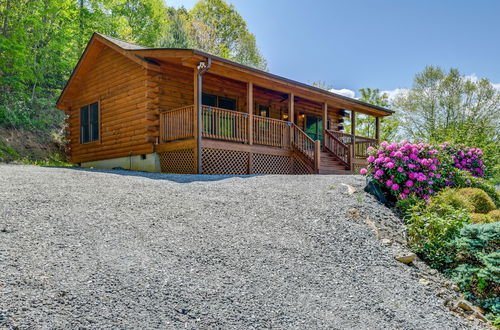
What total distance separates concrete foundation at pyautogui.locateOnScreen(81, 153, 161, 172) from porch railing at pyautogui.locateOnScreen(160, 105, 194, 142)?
743 mm

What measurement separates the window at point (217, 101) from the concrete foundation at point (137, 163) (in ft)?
8.99

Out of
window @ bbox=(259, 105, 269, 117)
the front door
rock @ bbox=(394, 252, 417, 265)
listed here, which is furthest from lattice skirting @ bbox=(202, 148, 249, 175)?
rock @ bbox=(394, 252, 417, 265)

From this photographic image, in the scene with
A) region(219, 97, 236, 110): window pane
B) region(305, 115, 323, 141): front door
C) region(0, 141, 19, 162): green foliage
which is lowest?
region(0, 141, 19, 162): green foliage

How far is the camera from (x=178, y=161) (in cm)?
1127

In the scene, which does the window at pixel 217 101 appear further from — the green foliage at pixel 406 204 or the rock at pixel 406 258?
the rock at pixel 406 258

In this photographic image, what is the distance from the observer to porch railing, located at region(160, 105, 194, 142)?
35.3ft

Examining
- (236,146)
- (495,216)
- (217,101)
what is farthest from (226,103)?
(495,216)

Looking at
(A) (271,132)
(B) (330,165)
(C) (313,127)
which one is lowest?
(B) (330,165)

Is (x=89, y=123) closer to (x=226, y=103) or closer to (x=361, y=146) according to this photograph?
(x=226, y=103)

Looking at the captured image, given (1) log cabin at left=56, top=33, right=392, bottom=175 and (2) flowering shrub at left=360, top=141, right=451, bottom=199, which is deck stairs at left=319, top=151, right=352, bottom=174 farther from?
(2) flowering shrub at left=360, top=141, right=451, bottom=199

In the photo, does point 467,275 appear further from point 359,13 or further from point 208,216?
point 359,13

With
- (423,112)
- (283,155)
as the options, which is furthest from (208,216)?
(423,112)

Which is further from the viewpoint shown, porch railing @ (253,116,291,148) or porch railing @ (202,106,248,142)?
porch railing @ (253,116,291,148)

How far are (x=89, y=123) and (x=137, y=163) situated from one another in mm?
3879
